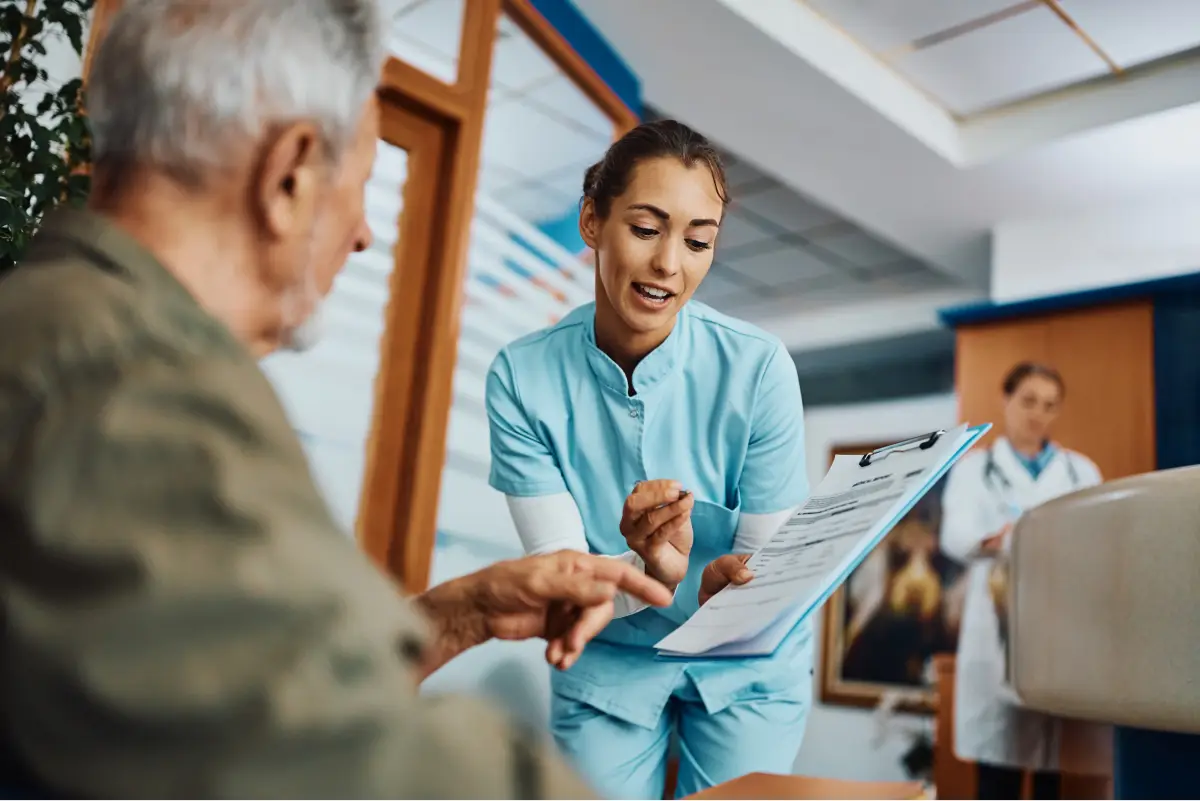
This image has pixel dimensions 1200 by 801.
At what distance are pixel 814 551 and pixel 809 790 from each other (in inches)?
8.8

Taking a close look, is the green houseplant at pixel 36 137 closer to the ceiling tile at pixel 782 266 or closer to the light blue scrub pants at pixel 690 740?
the light blue scrub pants at pixel 690 740

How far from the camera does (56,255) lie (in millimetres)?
571

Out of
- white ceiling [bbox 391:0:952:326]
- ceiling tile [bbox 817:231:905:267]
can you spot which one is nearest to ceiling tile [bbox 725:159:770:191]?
white ceiling [bbox 391:0:952:326]

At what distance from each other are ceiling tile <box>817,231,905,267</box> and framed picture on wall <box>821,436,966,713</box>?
1.30 m

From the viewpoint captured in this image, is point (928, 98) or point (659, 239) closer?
point (659, 239)

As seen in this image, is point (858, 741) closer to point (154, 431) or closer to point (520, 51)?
point (520, 51)

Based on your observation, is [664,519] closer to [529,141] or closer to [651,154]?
[651,154]

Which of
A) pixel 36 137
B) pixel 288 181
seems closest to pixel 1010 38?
pixel 36 137

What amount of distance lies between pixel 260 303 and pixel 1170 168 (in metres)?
4.37

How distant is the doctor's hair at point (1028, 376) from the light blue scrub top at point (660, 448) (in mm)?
3339

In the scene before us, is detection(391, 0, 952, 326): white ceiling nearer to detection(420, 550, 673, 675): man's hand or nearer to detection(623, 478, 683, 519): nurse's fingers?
detection(623, 478, 683, 519): nurse's fingers

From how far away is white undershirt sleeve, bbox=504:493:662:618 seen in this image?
1265 millimetres

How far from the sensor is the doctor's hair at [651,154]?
125cm

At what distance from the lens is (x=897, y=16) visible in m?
3.72
